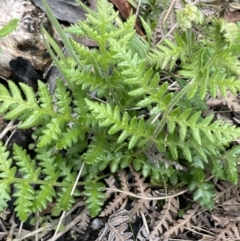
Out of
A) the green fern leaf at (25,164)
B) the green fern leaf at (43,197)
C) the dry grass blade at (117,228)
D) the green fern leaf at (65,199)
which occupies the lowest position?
the dry grass blade at (117,228)

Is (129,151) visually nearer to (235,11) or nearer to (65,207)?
(65,207)

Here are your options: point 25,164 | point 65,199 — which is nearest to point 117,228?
point 65,199

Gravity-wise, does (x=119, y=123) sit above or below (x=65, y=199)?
above

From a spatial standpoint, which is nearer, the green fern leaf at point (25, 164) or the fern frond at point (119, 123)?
the fern frond at point (119, 123)

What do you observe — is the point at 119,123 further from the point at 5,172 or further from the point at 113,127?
the point at 5,172

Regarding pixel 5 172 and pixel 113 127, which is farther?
pixel 5 172

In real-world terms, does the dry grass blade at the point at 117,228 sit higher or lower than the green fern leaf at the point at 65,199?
lower

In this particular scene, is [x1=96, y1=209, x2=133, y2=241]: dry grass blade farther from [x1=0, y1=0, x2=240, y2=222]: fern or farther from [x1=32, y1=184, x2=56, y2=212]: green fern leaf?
[x1=32, y1=184, x2=56, y2=212]: green fern leaf

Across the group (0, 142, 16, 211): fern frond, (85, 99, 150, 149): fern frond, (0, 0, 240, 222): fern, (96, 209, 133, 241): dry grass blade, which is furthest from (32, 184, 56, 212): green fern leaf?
(85, 99, 150, 149): fern frond

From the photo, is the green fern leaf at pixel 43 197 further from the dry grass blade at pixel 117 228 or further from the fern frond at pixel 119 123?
the fern frond at pixel 119 123

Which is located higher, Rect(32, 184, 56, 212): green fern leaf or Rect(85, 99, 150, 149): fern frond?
Rect(85, 99, 150, 149): fern frond

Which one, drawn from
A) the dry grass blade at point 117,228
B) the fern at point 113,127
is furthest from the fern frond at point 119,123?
the dry grass blade at point 117,228
